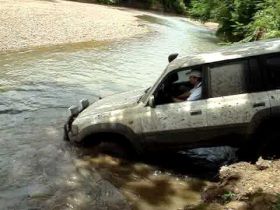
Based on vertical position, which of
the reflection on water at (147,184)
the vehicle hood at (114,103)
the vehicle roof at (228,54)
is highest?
the vehicle roof at (228,54)

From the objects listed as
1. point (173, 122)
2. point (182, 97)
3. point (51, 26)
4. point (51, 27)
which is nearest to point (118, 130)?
point (173, 122)

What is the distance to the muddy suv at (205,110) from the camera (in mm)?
7258

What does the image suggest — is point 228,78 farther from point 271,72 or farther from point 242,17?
point 242,17

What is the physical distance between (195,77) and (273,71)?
125 cm

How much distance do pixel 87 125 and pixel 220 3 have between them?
80.8 feet

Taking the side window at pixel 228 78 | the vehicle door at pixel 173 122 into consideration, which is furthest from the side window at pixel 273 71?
the vehicle door at pixel 173 122

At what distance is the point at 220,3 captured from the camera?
31047mm

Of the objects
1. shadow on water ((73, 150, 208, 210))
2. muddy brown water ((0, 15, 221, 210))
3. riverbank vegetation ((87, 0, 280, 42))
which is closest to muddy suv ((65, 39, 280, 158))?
shadow on water ((73, 150, 208, 210))

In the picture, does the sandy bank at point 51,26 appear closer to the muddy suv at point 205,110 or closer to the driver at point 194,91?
the muddy suv at point 205,110

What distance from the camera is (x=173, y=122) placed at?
7.66 meters

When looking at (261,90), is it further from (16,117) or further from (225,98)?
(16,117)

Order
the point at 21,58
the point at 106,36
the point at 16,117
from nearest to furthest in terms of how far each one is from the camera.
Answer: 1. the point at 16,117
2. the point at 21,58
3. the point at 106,36

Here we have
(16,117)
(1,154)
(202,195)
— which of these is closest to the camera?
(202,195)

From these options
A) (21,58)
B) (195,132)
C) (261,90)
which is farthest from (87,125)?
(21,58)
